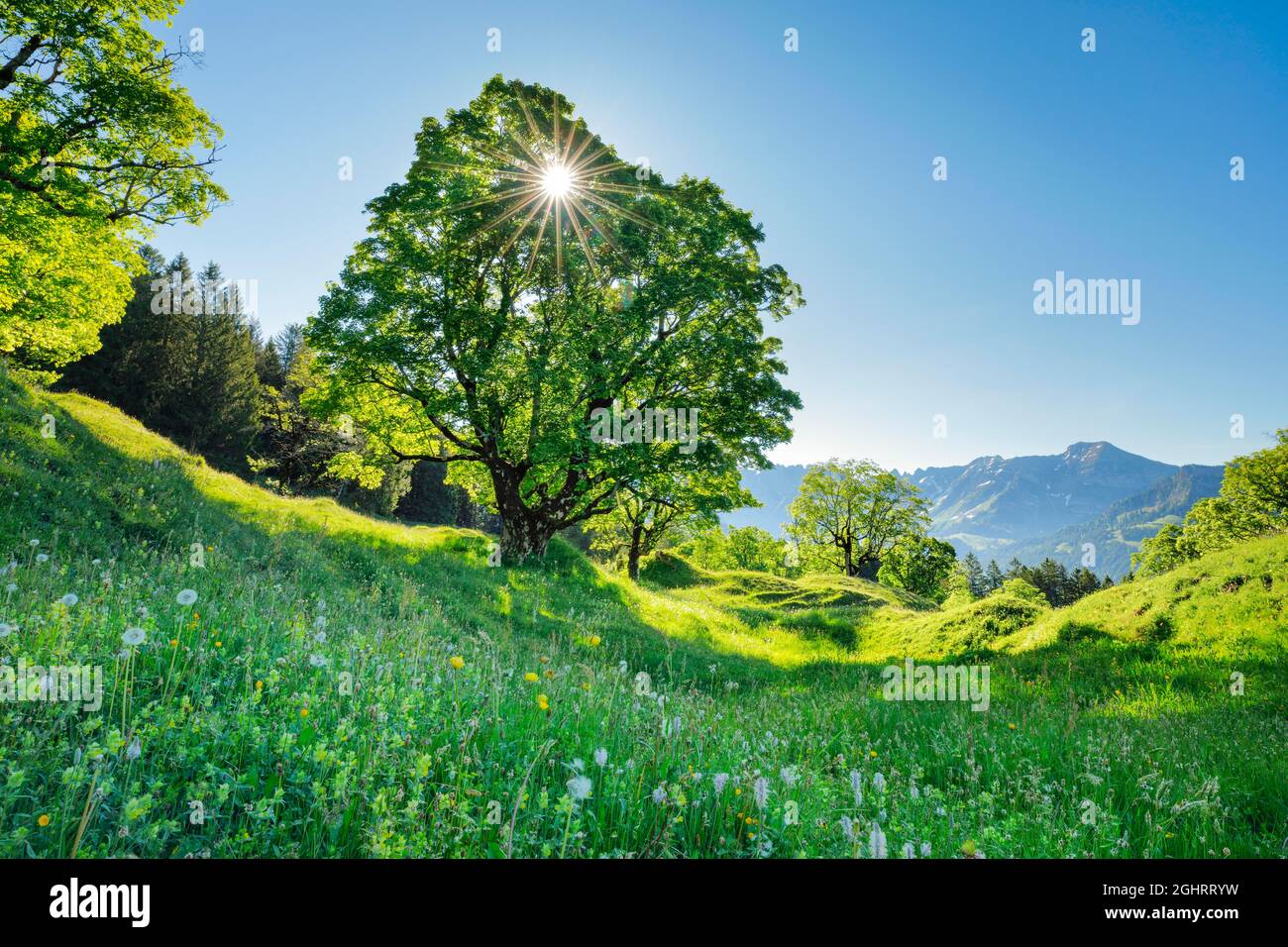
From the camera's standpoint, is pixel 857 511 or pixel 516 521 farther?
pixel 857 511

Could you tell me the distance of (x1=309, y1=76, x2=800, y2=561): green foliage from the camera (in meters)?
17.8

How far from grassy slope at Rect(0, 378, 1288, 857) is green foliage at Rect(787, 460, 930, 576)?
146 ft

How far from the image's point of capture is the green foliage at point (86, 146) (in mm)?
14844

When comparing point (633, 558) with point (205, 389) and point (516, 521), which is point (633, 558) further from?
point (205, 389)

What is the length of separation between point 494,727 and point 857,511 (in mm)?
57794

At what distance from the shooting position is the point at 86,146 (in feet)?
53.1

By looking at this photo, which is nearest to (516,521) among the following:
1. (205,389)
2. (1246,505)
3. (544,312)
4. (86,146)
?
(544,312)

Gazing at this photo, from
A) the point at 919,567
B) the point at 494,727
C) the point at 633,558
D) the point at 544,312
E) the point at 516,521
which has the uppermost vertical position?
the point at 544,312

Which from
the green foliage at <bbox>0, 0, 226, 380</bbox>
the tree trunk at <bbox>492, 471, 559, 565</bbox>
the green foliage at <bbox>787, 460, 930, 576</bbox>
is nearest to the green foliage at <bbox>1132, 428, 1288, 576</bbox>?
the green foliage at <bbox>787, 460, 930, 576</bbox>

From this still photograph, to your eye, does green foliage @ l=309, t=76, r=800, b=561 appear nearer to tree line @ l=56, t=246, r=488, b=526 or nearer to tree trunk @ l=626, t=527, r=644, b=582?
tree trunk @ l=626, t=527, r=644, b=582

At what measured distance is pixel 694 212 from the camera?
2000 centimetres

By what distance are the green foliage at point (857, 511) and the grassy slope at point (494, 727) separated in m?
44.5
